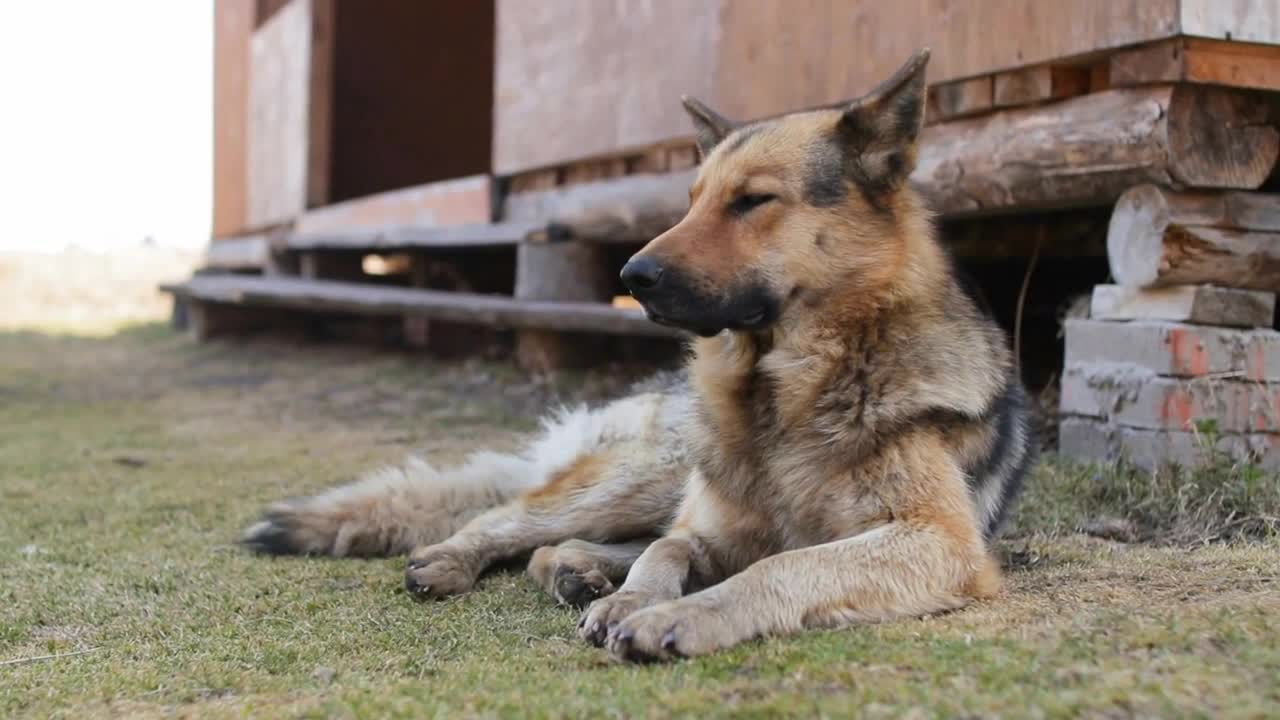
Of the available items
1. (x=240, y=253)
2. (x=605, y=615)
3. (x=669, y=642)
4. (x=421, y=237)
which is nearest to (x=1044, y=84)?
(x=605, y=615)

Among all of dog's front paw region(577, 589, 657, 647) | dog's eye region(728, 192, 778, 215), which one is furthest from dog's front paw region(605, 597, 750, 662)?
dog's eye region(728, 192, 778, 215)

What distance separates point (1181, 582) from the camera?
122 inches

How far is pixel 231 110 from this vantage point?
1608 cm

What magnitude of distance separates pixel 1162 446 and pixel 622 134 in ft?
14.2

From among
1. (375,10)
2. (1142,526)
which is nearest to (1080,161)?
(1142,526)

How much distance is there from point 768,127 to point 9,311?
A: 2211cm

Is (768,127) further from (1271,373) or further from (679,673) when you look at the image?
(1271,373)

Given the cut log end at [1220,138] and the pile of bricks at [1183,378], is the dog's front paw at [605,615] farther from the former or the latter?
the cut log end at [1220,138]

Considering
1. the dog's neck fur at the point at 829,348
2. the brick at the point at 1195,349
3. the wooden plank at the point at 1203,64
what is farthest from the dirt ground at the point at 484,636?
the wooden plank at the point at 1203,64

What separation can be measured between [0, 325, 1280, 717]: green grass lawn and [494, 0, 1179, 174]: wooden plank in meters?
1.80

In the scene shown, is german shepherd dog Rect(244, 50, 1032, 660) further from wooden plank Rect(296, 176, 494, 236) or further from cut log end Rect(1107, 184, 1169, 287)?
wooden plank Rect(296, 176, 494, 236)

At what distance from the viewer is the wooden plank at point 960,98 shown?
209 inches

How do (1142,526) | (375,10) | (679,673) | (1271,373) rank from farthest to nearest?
(375,10), (1271,373), (1142,526), (679,673)

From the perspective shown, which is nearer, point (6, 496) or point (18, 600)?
point (18, 600)
